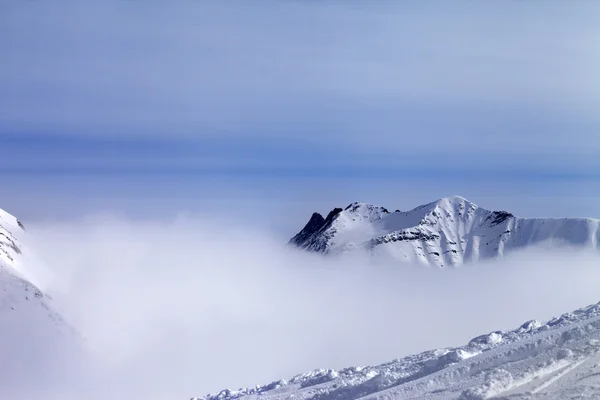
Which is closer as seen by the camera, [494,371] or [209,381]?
→ [494,371]

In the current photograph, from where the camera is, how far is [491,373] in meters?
22.0

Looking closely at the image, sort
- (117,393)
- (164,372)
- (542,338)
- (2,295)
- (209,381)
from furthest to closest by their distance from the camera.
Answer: (164,372) < (2,295) < (209,381) < (117,393) < (542,338)

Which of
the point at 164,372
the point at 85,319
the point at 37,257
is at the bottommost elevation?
the point at 164,372

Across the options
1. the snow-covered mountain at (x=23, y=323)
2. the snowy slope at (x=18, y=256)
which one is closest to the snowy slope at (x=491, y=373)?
the snow-covered mountain at (x=23, y=323)

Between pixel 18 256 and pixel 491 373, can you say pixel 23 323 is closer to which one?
pixel 18 256

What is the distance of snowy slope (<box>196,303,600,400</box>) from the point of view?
20.4m

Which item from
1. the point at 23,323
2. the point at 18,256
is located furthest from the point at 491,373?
the point at 18,256

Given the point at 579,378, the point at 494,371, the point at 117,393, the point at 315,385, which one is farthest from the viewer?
the point at 117,393

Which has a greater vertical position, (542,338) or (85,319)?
(85,319)

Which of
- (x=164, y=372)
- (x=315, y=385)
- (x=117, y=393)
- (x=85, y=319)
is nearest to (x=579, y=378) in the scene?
(x=315, y=385)

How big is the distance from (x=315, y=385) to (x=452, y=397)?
928cm

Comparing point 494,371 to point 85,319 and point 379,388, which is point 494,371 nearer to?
point 379,388

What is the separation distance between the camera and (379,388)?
83.6ft

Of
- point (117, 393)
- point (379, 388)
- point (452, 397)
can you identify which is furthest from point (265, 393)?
point (117, 393)
